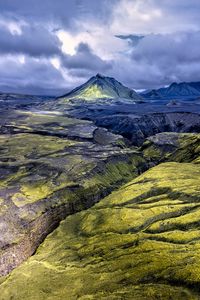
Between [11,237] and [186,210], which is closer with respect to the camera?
[11,237]

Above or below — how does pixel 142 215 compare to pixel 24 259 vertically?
above

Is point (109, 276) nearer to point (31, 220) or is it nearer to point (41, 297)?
point (41, 297)

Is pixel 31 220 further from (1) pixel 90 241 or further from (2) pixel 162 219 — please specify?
(2) pixel 162 219

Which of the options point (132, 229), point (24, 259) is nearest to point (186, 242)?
point (132, 229)

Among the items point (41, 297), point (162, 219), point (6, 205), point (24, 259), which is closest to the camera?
point (41, 297)

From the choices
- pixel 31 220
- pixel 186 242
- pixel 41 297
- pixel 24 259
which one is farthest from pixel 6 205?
pixel 186 242

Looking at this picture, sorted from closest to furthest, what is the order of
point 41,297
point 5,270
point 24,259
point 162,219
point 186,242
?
point 41,297, point 186,242, point 5,270, point 24,259, point 162,219
